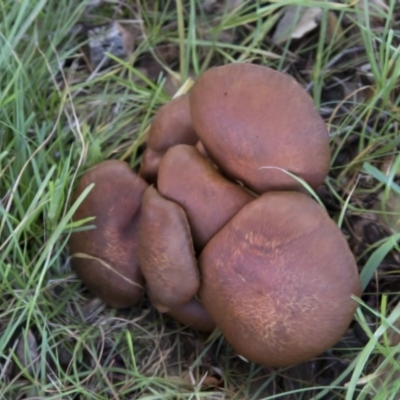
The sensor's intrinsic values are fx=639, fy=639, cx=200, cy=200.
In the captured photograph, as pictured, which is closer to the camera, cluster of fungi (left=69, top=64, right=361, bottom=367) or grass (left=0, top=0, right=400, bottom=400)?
cluster of fungi (left=69, top=64, right=361, bottom=367)

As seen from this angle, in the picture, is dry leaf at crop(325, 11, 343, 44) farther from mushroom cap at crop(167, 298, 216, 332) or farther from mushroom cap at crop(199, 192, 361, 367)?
mushroom cap at crop(167, 298, 216, 332)

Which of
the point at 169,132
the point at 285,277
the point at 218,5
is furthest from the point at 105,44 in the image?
the point at 285,277

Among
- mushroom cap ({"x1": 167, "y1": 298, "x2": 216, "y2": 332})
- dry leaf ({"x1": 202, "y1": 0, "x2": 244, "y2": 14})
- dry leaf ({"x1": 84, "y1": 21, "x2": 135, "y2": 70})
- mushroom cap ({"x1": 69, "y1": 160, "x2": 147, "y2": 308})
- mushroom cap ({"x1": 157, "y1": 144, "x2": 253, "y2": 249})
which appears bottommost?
mushroom cap ({"x1": 167, "y1": 298, "x2": 216, "y2": 332})

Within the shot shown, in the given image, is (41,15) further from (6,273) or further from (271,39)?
(6,273)

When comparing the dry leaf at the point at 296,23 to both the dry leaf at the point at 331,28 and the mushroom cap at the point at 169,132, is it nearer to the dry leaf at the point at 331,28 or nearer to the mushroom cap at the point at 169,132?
the dry leaf at the point at 331,28

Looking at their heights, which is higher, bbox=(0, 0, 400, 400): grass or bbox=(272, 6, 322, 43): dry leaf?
bbox=(272, 6, 322, 43): dry leaf

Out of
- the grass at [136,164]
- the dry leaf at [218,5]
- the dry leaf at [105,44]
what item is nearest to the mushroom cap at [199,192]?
the grass at [136,164]

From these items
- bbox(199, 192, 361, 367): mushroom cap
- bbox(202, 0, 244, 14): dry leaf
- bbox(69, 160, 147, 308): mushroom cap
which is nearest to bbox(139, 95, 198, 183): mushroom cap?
bbox(69, 160, 147, 308): mushroom cap
